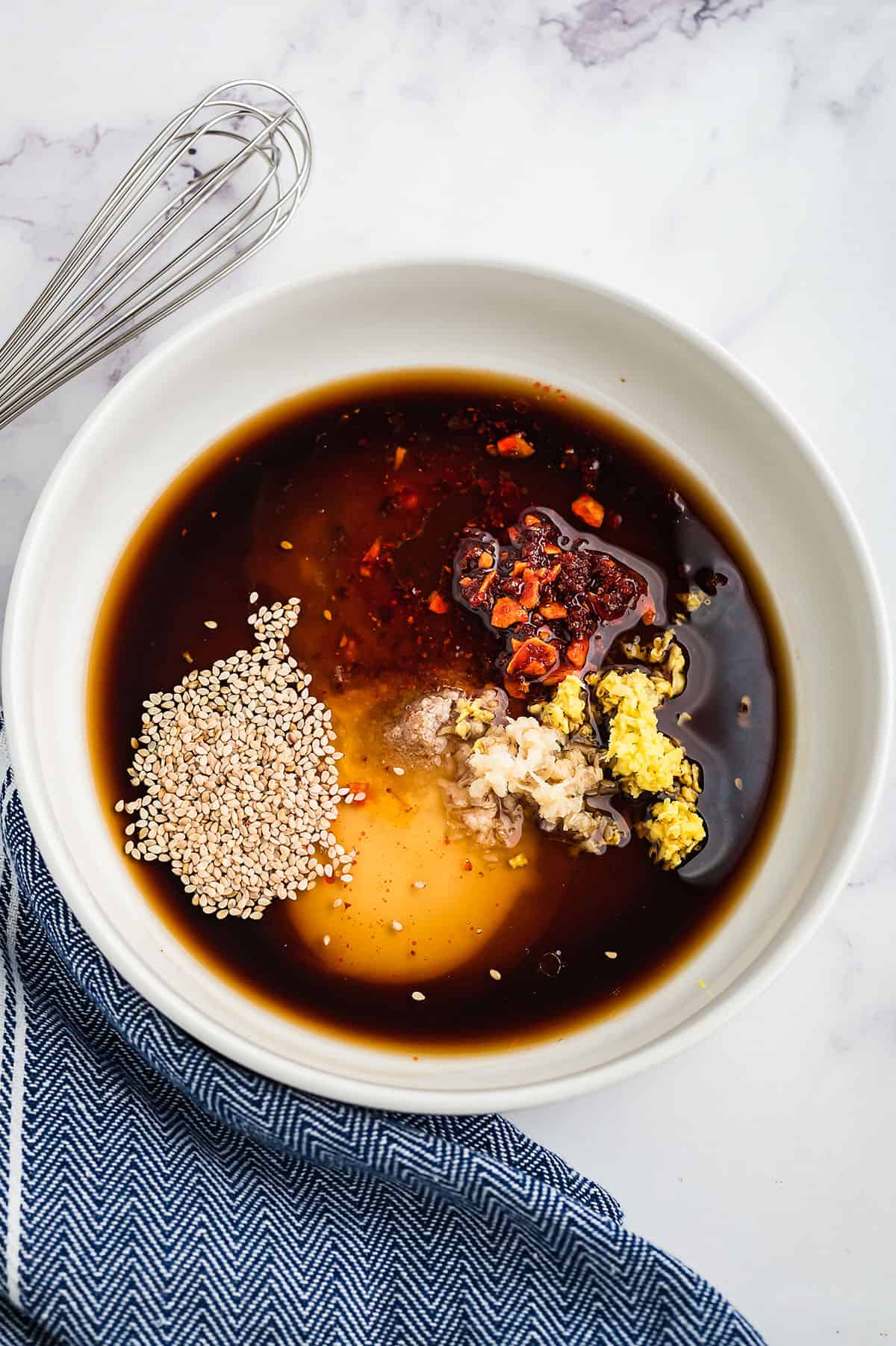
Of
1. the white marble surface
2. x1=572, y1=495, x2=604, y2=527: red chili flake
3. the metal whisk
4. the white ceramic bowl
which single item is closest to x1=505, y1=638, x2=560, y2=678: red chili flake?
x1=572, y1=495, x2=604, y2=527: red chili flake

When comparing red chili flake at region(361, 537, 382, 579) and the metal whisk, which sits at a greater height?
the metal whisk

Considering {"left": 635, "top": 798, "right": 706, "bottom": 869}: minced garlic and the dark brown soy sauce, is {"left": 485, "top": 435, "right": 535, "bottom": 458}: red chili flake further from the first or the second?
{"left": 635, "top": 798, "right": 706, "bottom": 869}: minced garlic

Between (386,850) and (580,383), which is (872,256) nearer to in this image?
(580,383)

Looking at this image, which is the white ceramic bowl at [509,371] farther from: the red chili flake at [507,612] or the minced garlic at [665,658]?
the red chili flake at [507,612]

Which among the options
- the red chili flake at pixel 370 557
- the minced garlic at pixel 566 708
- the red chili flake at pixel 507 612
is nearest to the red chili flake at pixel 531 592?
the red chili flake at pixel 507 612

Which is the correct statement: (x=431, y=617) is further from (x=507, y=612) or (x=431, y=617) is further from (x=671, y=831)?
(x=671, y=831)

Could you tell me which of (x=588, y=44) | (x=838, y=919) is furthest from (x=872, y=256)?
(x=838, y=919)
